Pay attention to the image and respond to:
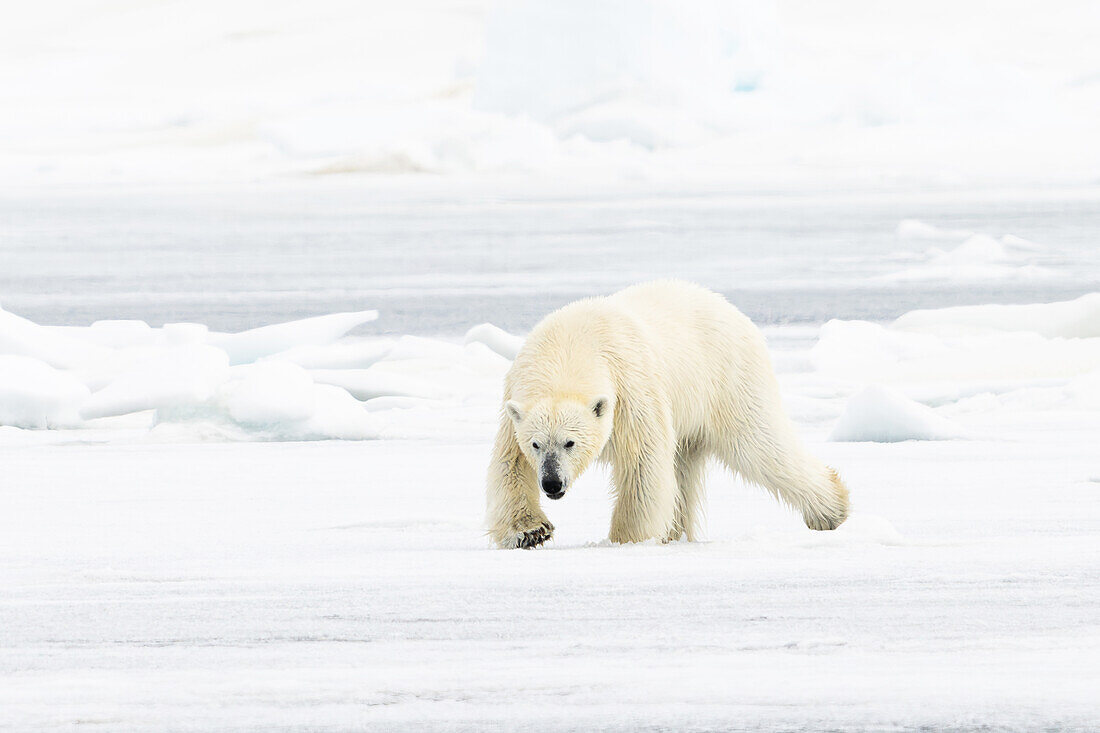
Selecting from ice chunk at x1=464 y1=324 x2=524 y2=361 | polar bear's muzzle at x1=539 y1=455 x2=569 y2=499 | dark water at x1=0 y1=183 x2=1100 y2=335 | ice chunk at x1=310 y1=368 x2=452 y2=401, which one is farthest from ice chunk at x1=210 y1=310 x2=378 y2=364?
polar bear's muzzle at x1=539 y1=455 x2=569 y2=499

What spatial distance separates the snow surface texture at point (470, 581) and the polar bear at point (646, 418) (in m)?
0.19

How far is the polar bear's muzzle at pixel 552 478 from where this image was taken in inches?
158

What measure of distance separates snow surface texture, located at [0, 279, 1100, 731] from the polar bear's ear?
0.38 meters

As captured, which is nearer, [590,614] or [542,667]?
[542,667]

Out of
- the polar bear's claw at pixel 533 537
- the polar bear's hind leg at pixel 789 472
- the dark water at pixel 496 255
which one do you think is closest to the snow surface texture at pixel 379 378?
the polar bear's hind leg at pixel 789 472

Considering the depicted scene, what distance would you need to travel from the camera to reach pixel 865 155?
2106 inches

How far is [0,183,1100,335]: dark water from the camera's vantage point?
65.7 ft

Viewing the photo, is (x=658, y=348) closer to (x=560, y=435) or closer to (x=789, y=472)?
(x=560, y=435)

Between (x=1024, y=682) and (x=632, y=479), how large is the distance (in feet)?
5.49

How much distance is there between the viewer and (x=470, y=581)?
3711 millimetres

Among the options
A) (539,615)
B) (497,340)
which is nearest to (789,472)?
(539,615)

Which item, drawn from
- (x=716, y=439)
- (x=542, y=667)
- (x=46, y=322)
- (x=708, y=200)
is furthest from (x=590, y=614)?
(x=708, y=200)

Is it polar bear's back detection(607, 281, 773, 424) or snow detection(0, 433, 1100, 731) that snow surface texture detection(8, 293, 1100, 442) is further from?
polar bear's back detection(607, 281, 773, 424)

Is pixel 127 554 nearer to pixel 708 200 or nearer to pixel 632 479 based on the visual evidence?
pixel 632 479
